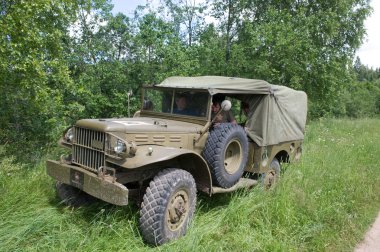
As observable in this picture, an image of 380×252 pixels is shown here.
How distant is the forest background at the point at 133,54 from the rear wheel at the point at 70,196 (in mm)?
2296

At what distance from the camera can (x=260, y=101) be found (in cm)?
613

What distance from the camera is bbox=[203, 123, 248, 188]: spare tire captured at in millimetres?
5117

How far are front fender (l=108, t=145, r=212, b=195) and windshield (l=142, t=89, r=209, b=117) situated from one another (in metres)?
0.83

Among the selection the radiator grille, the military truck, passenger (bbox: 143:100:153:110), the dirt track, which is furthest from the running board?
passenger (bbox: 143:100:153:110)

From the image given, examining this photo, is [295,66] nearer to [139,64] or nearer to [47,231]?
[139,64]

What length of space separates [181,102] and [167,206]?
198cm

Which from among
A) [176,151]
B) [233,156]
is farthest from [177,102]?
[176,151]

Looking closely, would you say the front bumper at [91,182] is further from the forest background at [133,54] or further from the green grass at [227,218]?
the forest background at [133,54]

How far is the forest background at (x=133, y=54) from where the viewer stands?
22.6 ft

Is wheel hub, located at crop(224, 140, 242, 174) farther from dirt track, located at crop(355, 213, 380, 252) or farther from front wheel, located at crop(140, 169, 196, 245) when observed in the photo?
dirt track, located at crop(355, 213, 380, 252)

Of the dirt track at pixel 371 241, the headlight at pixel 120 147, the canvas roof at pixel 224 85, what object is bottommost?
the dirt track at pixel 371 241

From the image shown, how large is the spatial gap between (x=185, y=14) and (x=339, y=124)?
10.1 m

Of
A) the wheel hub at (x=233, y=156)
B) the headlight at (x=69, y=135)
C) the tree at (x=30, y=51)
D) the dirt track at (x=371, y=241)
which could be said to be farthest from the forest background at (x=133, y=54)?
the dirt track at (x=371, y=241)

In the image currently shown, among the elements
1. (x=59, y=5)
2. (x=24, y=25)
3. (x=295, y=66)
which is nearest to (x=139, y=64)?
(x=295, y=66)
